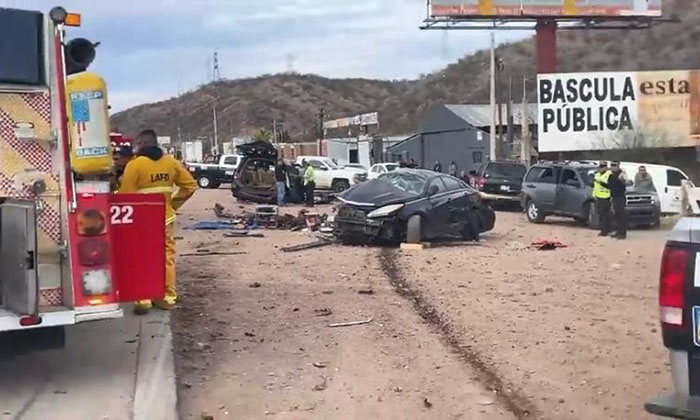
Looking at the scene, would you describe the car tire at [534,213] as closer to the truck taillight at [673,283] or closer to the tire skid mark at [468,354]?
the tire skid mark at [468,354]

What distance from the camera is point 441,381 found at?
7.07 m

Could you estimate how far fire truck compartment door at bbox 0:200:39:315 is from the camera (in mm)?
6184

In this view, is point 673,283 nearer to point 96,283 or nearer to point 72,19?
point 96,283

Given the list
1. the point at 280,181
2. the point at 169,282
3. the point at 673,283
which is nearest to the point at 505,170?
the point at 280,181

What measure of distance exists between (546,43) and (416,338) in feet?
140

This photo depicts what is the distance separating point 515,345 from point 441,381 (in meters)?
1.46

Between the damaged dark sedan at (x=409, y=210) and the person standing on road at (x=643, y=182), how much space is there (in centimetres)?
691

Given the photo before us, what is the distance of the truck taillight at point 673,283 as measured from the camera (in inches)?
160

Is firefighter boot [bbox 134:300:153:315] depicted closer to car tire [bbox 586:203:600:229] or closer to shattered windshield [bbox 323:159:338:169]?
car tire [bbox 586:203:600:229]

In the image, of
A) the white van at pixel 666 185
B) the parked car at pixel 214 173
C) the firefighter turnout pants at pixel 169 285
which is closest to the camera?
the firefighter turnout pants at pixel 169 285

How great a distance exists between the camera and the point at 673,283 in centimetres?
409

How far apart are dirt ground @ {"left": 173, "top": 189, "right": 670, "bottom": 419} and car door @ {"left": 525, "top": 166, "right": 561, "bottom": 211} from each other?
9.89 m

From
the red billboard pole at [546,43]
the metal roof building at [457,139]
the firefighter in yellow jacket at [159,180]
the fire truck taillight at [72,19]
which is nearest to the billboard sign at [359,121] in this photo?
the metal roof building at [457,139]

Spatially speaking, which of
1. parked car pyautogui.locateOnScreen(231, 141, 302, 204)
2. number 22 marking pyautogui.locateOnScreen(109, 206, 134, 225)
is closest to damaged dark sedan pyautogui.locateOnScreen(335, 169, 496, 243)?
number 22 marking pyautogui.locateOnScreen(109, 206, 134, 225)
